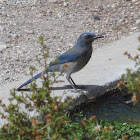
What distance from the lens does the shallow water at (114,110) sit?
5.19 metres

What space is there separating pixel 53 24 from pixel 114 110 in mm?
3146

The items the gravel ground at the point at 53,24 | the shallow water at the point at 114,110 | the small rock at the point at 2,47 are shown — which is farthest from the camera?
the small rock at the point at 2,47

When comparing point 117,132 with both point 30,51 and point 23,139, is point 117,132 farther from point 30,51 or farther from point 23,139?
point 30,51

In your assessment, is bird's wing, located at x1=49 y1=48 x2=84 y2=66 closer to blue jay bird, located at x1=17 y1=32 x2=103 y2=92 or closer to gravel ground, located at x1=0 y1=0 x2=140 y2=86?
blue jay bird, located at x1=17 y1=32 x2=103 y2=92

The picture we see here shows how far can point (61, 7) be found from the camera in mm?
8828

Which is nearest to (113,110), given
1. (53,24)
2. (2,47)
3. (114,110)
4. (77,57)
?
(114,110)

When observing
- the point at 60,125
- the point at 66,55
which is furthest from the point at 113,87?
the point at 60,125

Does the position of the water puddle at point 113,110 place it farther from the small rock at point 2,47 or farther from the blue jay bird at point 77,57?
the small rock at point 2,47

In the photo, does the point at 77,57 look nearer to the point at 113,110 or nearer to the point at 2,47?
the point at 113,110

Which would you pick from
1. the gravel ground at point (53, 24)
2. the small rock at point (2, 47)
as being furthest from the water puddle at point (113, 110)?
the small rock at point (2, 47)

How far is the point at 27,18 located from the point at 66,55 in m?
3.10

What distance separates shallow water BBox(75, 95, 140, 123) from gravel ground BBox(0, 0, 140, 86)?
1.30 metres

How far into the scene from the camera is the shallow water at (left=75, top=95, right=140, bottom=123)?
5191 millimetres

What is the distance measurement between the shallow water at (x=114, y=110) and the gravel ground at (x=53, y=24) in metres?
1.30
